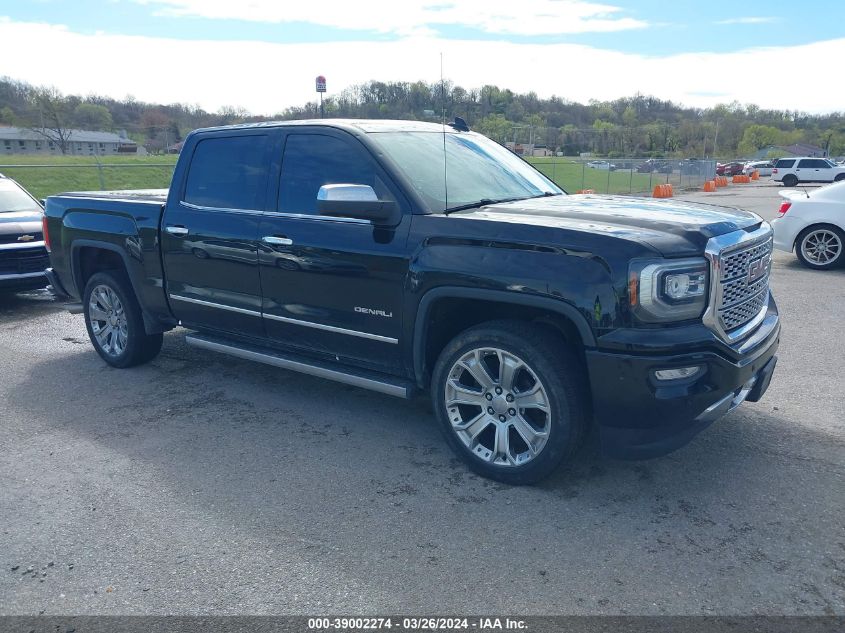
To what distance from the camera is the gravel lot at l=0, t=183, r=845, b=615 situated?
2957mm

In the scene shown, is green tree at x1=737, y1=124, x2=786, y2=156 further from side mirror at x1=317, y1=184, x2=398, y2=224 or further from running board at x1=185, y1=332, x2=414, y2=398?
side mirror at x1=317, y1=184, x2=398, y2=224

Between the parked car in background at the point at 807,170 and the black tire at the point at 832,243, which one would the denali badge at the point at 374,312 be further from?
the parked car in background at the point at 807,170

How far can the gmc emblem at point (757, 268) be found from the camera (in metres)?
3.85

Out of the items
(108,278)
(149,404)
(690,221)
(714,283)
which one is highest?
(690,221)

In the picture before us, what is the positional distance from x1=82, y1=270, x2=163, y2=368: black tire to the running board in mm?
672

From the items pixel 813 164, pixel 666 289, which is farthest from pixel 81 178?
pixel 813 164

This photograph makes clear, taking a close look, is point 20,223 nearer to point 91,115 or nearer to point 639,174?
point 639,174

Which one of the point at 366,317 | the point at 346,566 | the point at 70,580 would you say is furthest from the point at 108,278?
the point at 346,566

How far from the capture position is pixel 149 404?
17.4ft

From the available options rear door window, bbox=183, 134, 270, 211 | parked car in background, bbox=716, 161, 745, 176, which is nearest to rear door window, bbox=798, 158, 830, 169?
parked car in background, bbox=716, 161, 745, 176

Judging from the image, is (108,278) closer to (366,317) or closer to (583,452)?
(366,317)

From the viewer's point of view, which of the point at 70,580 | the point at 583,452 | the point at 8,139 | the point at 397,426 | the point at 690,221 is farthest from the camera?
the point at 8,139

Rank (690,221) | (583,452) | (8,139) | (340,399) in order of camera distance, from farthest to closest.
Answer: (8,139) → (340,399) → (583,452) → (690,221)

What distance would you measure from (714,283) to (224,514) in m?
2.72
